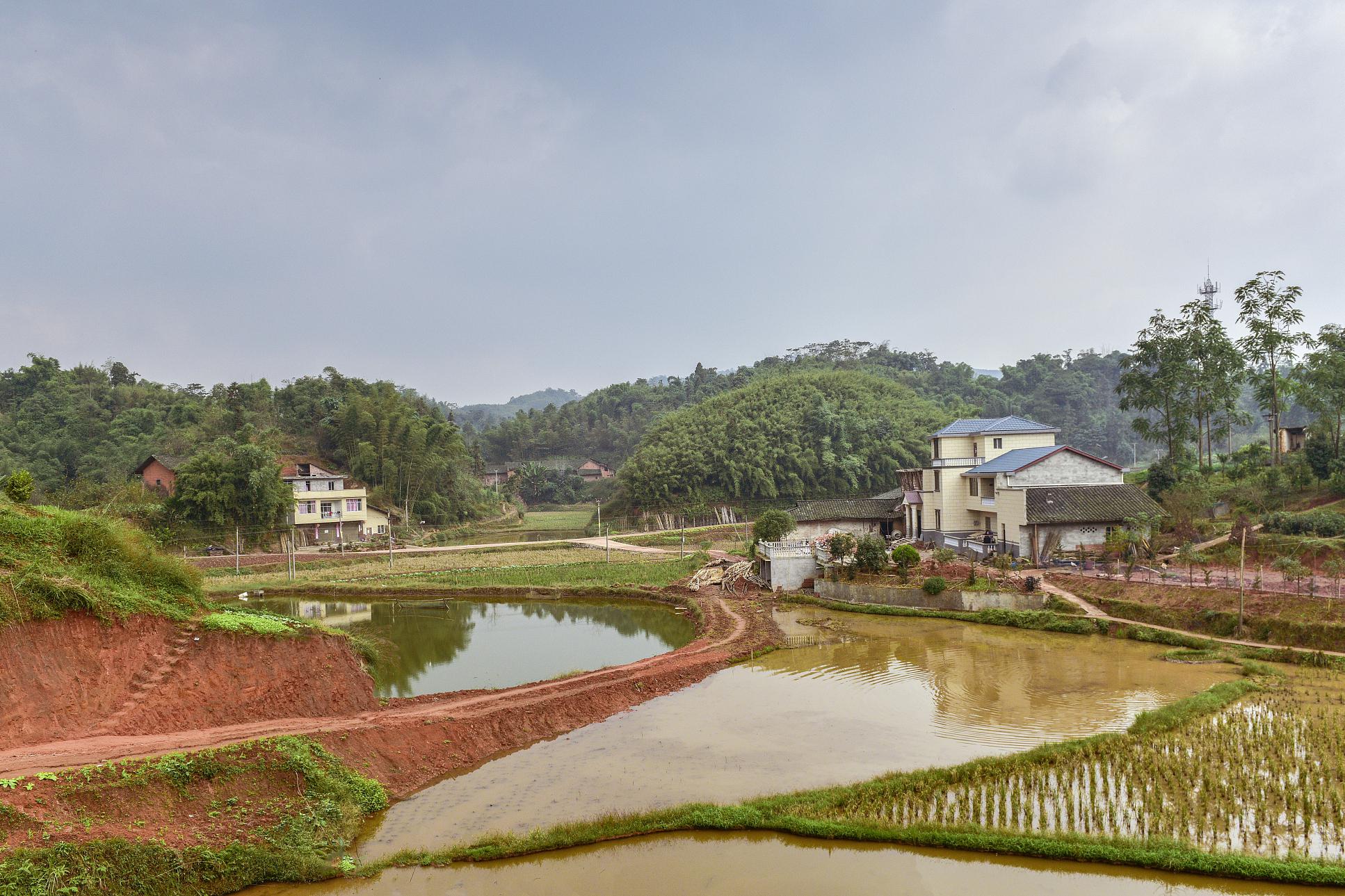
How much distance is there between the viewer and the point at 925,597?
24688mm

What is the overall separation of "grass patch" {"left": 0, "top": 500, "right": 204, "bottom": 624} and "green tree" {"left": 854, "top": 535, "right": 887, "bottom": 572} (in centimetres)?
2019

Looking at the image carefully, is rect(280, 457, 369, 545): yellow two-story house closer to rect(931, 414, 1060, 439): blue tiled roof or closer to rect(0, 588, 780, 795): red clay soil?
rect(0, 588, 780, 795): red clay soil

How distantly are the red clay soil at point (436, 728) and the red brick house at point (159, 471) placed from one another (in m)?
37.3

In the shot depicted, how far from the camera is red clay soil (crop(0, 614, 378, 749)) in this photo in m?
11.1

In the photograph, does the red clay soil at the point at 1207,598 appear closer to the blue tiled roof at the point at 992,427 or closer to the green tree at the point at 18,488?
the blue tiled roof at the point at 992,427

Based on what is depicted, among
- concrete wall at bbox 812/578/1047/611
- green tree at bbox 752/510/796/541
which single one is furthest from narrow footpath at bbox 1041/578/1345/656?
green tree at bbox 752/510/796/541

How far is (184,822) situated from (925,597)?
68.5ft

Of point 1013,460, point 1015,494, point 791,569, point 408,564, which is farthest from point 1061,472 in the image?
point 408,564

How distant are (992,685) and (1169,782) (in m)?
5.42

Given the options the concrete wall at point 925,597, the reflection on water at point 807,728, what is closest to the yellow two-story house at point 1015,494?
the concrete wall at point 925,597

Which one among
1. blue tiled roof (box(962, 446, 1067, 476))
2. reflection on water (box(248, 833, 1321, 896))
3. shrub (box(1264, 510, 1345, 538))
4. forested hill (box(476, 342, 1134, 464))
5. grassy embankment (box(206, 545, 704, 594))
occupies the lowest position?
reflection on water (box(248, 833, 1321, 896))

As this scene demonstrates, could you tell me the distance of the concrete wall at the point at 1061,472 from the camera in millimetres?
28953

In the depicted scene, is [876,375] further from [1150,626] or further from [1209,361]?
[1150,626]

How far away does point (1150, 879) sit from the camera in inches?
360
